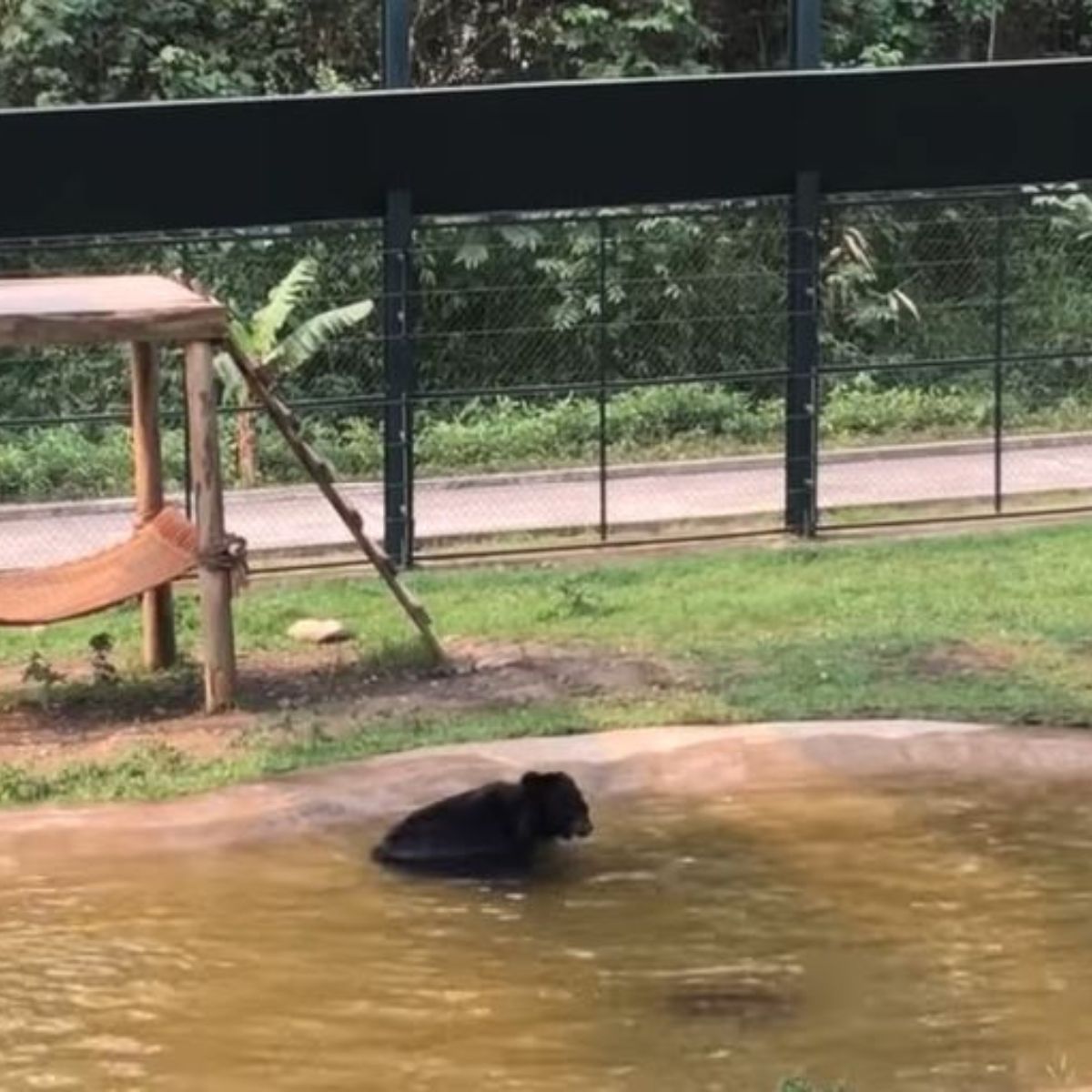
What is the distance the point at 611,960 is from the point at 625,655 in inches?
170

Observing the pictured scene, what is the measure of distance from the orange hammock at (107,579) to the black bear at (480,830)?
2551 millimetres

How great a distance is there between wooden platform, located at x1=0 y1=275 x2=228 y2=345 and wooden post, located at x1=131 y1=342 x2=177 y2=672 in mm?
838

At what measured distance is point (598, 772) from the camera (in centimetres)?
1057

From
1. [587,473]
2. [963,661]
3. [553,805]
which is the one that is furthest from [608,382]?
[553,805]

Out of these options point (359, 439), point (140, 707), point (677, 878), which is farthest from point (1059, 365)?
point (677, 878)

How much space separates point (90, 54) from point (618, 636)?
1137 centimetres

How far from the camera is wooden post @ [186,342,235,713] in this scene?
37.6 ft

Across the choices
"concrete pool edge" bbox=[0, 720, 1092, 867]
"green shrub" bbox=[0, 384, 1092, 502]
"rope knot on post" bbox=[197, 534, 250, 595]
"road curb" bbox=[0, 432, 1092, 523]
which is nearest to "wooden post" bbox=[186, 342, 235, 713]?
"rope knot on post" bbox=[197, 534, 250, 595]

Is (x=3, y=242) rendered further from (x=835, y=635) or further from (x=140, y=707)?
(x=835, y=635)

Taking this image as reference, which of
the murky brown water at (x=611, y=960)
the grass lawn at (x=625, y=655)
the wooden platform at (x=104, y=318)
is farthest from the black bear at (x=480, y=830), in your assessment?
the wooden platform at (x=104, y=318)

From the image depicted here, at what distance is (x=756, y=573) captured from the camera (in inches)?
579

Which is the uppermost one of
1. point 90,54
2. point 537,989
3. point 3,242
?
point 90,54

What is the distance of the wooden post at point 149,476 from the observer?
12.4 meters

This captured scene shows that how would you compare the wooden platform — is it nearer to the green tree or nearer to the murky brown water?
the murky brown water
